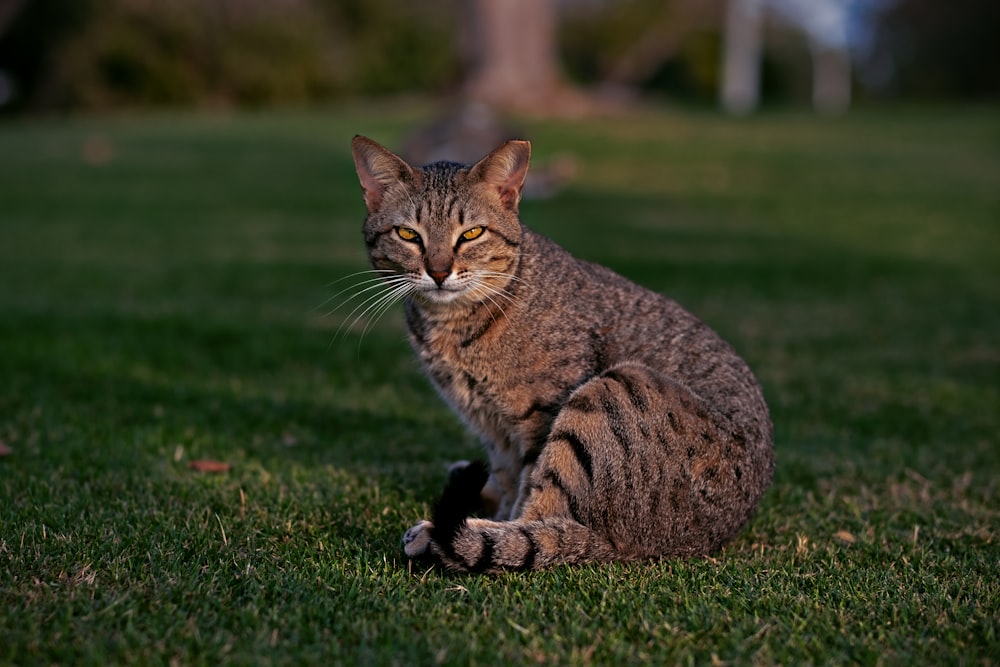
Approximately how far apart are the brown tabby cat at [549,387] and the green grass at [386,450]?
→ 0.51 ft

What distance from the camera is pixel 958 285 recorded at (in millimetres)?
9875

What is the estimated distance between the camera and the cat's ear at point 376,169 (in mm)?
4035

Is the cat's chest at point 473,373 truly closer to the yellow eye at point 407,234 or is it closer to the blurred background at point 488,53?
the yellow eye at point 407,234

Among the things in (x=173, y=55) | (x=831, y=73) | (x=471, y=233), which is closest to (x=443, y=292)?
(x=471, y=233)

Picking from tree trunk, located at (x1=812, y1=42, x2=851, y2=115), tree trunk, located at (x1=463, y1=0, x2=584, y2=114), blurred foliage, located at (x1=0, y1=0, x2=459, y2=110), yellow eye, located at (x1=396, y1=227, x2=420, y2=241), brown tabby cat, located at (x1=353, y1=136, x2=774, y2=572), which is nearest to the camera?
brown tabby cat, located at (x1=353, y1=136, x2=774, y2=572)

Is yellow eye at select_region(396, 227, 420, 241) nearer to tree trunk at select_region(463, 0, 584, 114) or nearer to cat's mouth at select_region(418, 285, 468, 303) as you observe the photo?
cat's mouth at select_region(418, 285, 468, 303)

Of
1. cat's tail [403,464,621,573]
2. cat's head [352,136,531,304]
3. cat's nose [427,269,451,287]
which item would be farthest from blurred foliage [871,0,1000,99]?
cat's tail [403,464,621,573]

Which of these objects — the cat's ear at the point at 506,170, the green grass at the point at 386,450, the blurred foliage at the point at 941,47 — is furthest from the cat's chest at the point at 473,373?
the blurred foliage at the point at 941,47

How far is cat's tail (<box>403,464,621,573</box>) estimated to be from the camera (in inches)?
130

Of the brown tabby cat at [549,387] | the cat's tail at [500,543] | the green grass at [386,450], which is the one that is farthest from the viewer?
the brown tabby cat at [549,387]

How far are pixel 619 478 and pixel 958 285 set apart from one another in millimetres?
7675

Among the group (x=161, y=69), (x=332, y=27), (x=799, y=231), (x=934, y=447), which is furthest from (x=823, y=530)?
(x=332, y=27)

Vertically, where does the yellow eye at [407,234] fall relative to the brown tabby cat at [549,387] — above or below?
above

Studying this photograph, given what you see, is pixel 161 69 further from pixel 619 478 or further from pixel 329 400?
pixel 619 478
